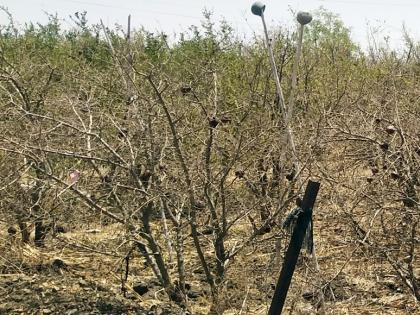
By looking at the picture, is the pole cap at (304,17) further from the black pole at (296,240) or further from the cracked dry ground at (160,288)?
the black pole at (296,240)

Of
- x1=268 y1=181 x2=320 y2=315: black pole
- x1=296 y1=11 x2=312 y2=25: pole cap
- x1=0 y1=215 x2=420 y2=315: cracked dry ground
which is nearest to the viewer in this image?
x1=268 y1=181 x2=320 y2=315: black pole

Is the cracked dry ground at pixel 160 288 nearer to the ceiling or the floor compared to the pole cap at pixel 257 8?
nearer to the floor

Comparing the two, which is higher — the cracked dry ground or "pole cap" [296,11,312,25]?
"pole cap" [296,11,312,25]

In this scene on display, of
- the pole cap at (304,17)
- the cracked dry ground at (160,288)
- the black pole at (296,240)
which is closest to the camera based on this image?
the black pole at (296,240)

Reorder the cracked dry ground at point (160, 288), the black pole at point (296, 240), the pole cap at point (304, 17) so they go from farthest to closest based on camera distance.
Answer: the cracked dry ground at point (160, 288), the pole cap at point (304, 17), the black pole at point (296, 240)

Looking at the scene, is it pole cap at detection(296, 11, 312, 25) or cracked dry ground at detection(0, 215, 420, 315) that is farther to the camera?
cracked dry ground at detection(0, 215, 420, 315)

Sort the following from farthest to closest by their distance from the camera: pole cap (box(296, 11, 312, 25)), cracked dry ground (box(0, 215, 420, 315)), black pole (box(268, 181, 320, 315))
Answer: cracked dry ground (box(0, 215, 420, 315)) → pole cap (box(296, 11, 312, 25)) → black pole (box(268, 181, 320, 315))

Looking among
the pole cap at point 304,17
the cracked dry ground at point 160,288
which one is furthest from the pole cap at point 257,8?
the cracked dry ground at point 160,288

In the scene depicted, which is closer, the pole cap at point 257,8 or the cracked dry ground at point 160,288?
the pole cap at point 257,8

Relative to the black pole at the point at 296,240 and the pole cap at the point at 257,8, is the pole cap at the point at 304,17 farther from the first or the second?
the black pole at the point at 296,240

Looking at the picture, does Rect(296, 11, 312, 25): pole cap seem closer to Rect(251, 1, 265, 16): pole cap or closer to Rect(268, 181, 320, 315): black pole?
Rect(251, 1, 265, 16): pole cap

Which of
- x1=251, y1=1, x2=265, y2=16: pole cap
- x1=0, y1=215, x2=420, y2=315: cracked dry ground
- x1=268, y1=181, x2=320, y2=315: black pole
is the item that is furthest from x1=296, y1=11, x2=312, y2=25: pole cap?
x1=268, y1=181, x2=320, y2=315: black pole

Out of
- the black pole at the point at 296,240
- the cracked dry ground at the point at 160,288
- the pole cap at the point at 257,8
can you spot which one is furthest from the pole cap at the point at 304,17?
the black pole at the point at 296,240

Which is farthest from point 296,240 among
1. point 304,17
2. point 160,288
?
point 160,288
